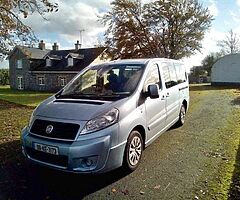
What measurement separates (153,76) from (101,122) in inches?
84.7

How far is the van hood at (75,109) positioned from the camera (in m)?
4.04

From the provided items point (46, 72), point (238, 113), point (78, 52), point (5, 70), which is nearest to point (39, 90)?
point (46, 72)

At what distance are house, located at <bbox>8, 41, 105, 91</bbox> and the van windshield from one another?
32.2 meters

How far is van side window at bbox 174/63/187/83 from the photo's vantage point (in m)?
7.69

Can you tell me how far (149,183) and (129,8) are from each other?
1146 inches

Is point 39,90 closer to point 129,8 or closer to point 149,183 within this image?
point 129,8

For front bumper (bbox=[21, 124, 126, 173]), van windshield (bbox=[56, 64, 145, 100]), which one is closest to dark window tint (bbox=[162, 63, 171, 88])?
van windshield (bbox=[56, 64, 145, 100])

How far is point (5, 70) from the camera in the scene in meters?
56.2

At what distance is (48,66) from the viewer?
42.3 meters

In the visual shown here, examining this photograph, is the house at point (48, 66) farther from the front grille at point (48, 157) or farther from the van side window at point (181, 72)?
the front grille at point (48, 157)

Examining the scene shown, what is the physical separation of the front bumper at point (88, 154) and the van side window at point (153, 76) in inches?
64.6

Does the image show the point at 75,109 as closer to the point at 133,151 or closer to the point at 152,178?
the point at 133,151

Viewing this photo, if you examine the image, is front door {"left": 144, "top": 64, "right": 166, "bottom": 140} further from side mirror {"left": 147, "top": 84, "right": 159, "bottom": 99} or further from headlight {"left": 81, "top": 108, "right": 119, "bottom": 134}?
headlight {"left": 81, "top": 108, "right": 119, "bottom": 134}

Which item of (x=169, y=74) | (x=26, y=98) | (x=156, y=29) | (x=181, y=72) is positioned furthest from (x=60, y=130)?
(x=156, y=29)
